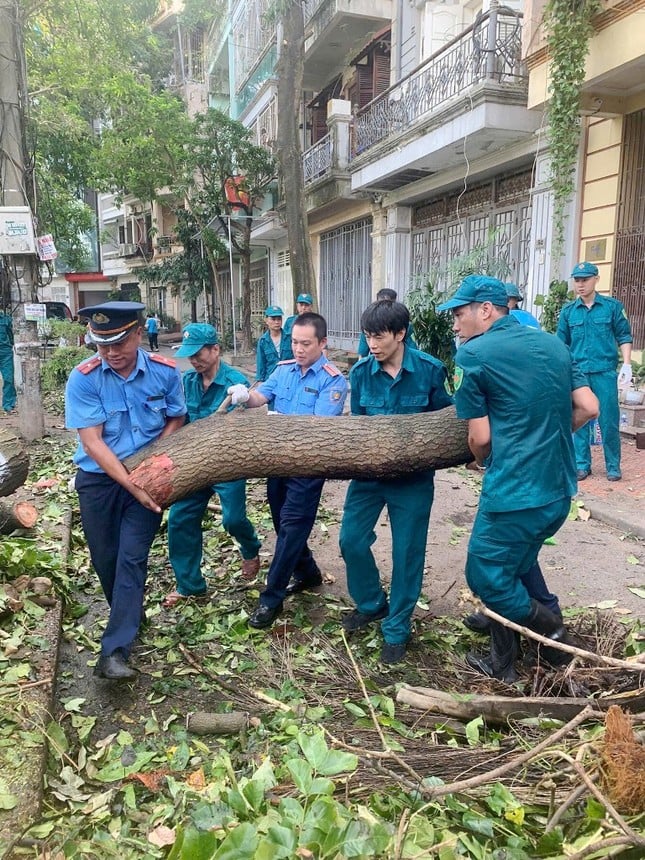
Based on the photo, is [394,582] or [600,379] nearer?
[394,582]

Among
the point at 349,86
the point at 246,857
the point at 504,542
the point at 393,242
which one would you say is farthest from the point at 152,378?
the point at 349,86

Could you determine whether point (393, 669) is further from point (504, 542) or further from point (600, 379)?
point (600, 379)

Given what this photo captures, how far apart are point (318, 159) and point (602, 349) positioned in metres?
11.3

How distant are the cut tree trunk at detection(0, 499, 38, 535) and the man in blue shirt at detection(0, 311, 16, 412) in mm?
5758

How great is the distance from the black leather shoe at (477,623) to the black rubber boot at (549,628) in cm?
39

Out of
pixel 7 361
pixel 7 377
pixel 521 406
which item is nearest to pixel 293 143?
pixel 7 361

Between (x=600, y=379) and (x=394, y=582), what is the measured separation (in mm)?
3613

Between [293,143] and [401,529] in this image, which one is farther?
[293,143]

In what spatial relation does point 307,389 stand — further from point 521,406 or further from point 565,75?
point 565,75

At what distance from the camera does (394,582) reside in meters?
3.17

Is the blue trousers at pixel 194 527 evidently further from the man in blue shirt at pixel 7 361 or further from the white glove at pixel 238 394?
the man in blue shirt at pixel 7 361

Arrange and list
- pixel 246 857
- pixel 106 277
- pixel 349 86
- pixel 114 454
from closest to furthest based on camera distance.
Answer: pixel 246 857 < pixel 114 454 < pixel 349 86 < pixel 106 277

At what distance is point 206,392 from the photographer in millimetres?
3883

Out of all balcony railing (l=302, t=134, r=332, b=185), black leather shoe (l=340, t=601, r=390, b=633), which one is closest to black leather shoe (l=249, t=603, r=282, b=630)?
black leather shoe (l=340, t=601, r=390, b=633)
